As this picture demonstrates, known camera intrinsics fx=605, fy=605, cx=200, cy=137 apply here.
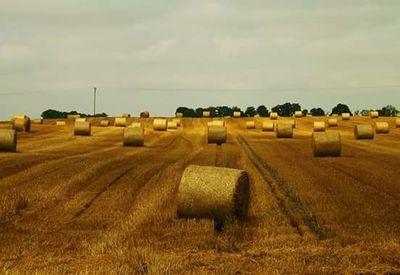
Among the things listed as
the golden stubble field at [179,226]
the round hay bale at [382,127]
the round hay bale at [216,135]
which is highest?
the round hay bale at [382,127]

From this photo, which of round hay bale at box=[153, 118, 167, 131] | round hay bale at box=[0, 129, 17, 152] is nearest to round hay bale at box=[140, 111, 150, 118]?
round hay bale at box=[153, 118, 167, 131]

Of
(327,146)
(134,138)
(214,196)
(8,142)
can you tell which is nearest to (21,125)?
(134,138)

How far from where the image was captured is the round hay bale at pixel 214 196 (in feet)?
35.5

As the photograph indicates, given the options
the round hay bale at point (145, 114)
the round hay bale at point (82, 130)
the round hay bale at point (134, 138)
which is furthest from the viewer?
the round hay bale at point (145, 114)

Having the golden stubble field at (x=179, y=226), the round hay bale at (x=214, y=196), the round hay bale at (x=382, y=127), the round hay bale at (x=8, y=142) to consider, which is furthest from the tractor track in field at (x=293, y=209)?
the round hay bale at (x=382, y=127)

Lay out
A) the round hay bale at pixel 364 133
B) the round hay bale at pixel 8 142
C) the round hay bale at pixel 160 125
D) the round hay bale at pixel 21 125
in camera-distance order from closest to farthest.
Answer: the round hay bale at pixel 8 142
the round hay bale at pixel 364 133
the round hay bale at pixel 21 125
the round hay bale at pixel 160 125

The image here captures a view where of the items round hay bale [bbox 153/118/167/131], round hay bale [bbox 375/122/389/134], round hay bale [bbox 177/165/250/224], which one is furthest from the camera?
round hay bale [bbox 153/118/167/131]

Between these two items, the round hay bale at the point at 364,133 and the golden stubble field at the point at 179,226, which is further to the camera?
the round hay bale at the point at 364,133

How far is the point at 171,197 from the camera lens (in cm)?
1337

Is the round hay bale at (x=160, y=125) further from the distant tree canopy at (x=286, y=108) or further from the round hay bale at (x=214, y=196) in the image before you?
the distant tree canopy at (x=286, y=108)

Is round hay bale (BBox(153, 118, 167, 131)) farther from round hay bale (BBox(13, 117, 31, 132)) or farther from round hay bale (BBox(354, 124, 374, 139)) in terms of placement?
round hay bale (BBox(354, 124, 374, 139))

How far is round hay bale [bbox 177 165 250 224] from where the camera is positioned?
1083 centimetres

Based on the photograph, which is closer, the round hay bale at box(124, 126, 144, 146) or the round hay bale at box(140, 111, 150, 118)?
the round hay bale at box(124, 126, 144, 146)

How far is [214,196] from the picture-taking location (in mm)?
10945
